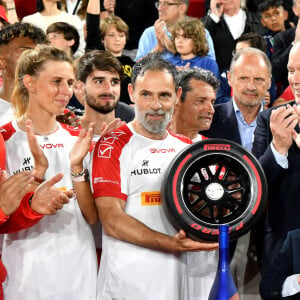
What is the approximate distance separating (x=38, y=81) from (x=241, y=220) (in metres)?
Result: 1.35

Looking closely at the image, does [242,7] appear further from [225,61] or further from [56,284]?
[56,284]

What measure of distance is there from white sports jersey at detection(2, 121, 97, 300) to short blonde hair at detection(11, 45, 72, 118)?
0.22 meters

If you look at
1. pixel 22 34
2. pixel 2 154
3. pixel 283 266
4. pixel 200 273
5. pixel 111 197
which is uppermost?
pixel 22 34

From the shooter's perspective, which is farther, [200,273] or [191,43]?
[191,43]

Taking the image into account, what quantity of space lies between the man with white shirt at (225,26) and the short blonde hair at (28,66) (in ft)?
10.2

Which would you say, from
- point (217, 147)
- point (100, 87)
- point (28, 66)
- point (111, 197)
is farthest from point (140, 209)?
point (100, 87)

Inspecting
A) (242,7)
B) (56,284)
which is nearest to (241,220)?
(56,284)

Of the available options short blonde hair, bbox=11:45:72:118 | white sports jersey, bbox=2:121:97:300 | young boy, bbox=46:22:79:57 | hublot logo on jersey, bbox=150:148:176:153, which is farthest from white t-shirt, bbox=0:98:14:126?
young boy, bbox=46:22:79:57

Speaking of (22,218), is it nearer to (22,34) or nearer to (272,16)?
(22,34)

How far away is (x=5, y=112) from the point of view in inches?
166

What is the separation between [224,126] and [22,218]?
181cm

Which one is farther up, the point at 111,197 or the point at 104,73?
the point at 104,73

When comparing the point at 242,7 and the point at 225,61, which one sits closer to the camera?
the point at 225,61

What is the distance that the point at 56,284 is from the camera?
3.30 meters
